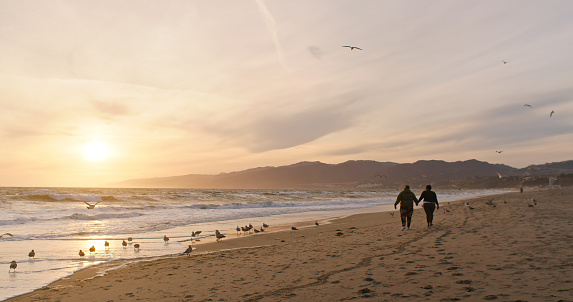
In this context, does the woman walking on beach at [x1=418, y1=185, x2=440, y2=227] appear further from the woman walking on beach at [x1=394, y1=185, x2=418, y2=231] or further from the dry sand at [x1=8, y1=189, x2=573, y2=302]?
the dry sand at [x1=8, y1=189, x2=573, y2=302]

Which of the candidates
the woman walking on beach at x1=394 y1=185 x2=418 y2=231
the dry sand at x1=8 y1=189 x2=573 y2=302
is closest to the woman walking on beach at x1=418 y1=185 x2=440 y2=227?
the woman walking on beach at x1=394 y1=185 x2=418 y2=231

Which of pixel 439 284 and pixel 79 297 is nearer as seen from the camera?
pixel 439 284

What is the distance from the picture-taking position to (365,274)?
6.23 m

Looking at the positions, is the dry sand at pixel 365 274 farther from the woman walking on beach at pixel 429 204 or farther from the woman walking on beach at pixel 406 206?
the woman walking on beach at pixel 429 204

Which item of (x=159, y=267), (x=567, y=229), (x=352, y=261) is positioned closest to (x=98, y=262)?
(x=159, y=267)

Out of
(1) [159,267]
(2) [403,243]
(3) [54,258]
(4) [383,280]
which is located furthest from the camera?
(3) [54,258]

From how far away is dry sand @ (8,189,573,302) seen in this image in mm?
5030

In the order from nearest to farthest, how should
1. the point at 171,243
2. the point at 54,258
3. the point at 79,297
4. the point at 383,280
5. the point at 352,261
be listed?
the point at 383,280 < the point at 79,297 < the point at 352,261 < the point at 54,258 < the point at 171,243

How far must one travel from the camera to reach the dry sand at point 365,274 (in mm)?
5030

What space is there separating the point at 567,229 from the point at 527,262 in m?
4.86

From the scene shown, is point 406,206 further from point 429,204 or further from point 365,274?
point 365,274

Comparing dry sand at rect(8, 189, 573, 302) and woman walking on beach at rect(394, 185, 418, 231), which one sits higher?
woman walking on beach at rect(394, 185, 418, 231)

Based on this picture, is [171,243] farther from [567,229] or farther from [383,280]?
[567,229]

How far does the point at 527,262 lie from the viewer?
246 inches
